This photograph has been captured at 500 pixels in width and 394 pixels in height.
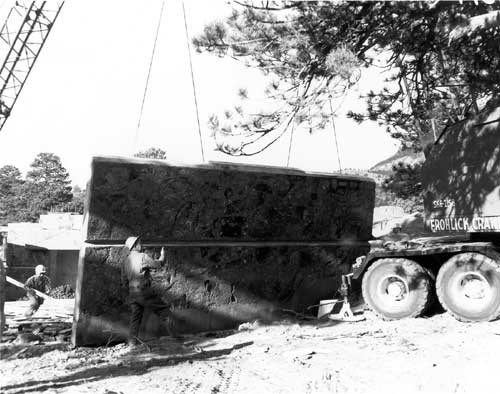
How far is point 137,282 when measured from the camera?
7125mm

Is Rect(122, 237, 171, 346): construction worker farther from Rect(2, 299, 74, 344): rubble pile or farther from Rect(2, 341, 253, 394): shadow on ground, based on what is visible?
Rect(2, 299, 74, 344): rubble pile

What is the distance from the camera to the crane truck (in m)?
7.40

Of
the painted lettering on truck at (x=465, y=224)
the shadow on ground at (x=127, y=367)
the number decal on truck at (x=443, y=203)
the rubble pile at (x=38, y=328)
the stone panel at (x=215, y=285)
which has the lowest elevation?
the rubble pile at (x=38, y=328)

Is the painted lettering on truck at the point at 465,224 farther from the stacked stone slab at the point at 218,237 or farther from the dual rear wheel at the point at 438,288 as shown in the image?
the stacked stone slab at the point at 218,237

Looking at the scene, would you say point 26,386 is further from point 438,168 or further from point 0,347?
point 438,168

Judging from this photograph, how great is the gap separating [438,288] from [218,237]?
342 cm

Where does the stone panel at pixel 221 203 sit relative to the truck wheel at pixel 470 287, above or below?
above

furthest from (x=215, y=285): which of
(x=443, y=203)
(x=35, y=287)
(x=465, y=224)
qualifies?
(x=35, y=287)

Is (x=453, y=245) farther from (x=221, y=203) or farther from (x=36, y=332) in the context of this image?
(x=36, y=332)

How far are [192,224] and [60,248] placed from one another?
1677 cm

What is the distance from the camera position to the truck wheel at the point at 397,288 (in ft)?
25.6

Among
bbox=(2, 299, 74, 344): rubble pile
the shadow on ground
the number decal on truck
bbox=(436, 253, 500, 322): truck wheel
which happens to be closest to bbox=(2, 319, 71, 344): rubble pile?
bbox=(2, 299, 74, 344): rubble pile

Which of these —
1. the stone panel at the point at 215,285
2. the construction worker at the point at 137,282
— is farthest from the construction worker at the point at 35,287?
the construction worker at the point at 137,282

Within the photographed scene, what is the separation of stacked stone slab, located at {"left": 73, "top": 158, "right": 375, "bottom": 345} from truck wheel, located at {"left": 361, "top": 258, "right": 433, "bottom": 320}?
59.4 inches
